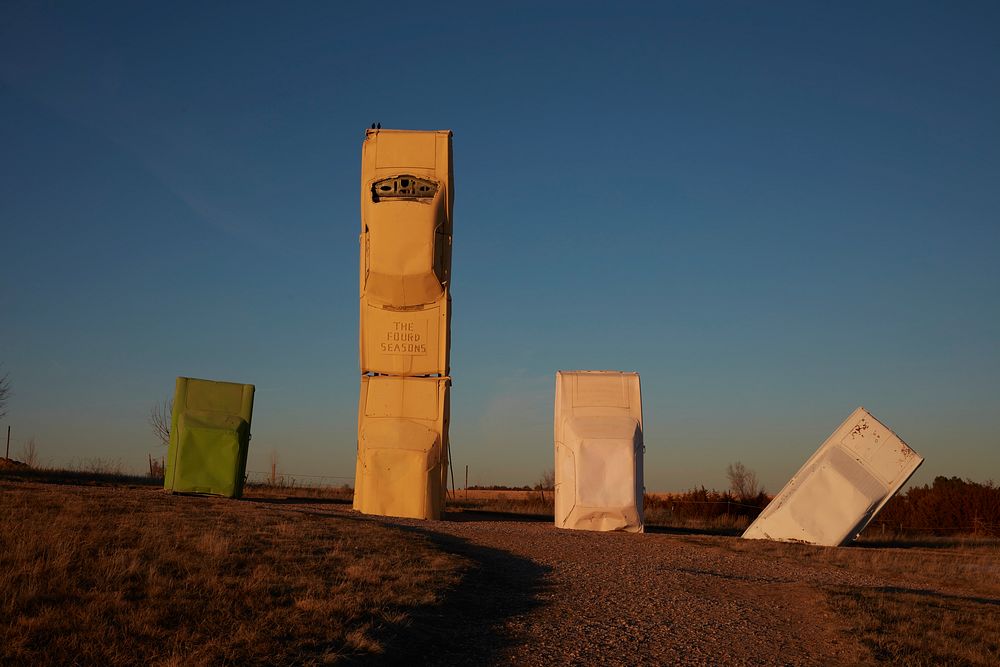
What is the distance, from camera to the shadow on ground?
24.5ft

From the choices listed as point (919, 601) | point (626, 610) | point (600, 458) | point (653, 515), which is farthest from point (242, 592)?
point (653, 515)

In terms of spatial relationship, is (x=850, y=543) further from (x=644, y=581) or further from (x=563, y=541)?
(x=644, y=581)

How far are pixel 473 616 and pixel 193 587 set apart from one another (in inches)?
106

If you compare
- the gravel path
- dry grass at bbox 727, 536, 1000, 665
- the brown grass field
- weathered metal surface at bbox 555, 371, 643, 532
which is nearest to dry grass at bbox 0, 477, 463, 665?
the brown grass field

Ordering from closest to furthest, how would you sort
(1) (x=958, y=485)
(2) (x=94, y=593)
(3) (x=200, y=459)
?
(2) (x=94, y=593), (3) (x=200, y=459), (1) (x=958, y=485)

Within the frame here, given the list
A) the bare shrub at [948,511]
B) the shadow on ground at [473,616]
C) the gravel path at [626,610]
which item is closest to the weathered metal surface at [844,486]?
the gravel path at [626,610]

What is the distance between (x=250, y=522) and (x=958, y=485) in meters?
30.9

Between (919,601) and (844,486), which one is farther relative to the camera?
(844,486)

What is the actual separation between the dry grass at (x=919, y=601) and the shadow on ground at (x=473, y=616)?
139 inches

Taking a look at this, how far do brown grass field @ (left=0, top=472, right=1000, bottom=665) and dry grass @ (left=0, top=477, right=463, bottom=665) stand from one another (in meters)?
0.02

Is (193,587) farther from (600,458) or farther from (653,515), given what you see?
(653,515)

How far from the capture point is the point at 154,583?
801 cm

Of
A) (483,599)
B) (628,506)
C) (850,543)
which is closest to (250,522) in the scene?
(483,599)

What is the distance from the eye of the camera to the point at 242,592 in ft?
26.7
